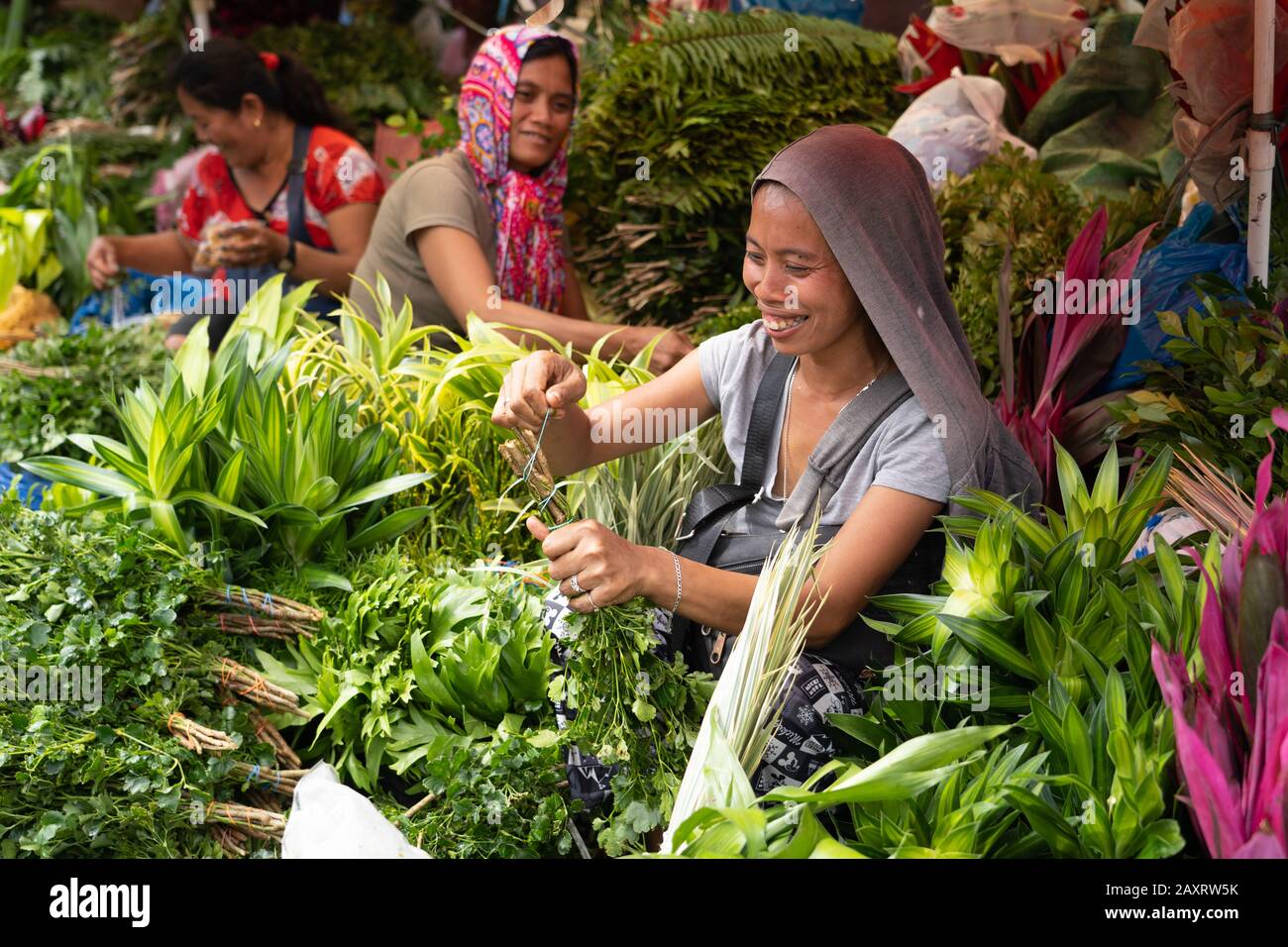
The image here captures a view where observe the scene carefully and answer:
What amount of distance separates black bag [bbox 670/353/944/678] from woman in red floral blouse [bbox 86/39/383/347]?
6.17 ft

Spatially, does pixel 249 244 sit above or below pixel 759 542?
above

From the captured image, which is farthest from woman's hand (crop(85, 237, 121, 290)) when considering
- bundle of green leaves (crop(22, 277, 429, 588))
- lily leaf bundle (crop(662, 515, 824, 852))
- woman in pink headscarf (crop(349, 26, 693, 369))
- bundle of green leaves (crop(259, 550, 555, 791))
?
lily leaf bundle (crop(662, 515, 824, 852))

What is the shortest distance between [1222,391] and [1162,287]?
477 mm

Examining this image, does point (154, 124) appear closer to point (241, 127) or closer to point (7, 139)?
point (7, 139)

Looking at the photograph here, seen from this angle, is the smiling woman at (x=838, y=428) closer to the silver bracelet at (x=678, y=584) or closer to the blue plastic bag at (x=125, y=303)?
the silver bracelet at (x=678, y=584)

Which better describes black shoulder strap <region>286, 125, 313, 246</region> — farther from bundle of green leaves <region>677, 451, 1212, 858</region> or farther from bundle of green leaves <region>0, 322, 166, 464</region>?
bundle of green leaves <region>677, 451, 1212, 858</region>

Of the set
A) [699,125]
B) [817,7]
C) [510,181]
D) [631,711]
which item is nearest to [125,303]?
[510,181]

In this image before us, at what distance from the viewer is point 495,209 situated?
136 inches

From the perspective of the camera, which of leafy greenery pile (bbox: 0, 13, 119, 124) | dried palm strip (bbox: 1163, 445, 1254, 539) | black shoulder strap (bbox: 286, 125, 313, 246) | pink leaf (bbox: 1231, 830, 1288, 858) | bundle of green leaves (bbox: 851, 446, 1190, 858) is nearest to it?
pink leaf (bbox: 1231, 830, 1288, 858)

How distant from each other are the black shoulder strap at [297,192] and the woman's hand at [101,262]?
557mm

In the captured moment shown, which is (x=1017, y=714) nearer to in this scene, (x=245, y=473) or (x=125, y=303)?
(x=245, y=473)

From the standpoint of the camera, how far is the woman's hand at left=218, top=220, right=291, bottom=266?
356 centimetres

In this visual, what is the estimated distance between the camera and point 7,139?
17.0ft

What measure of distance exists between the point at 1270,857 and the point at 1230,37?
1.69 m
